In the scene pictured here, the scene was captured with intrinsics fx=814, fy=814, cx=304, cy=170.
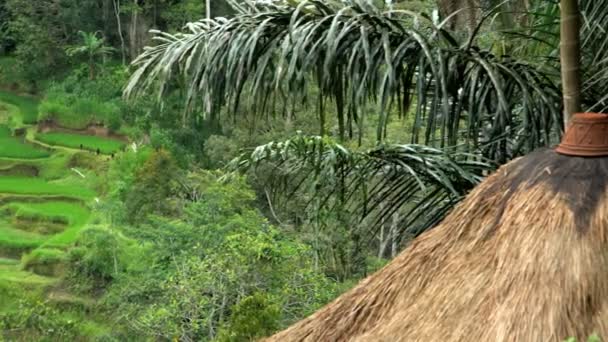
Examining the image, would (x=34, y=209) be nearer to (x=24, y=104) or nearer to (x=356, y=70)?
(x=24, y=104)

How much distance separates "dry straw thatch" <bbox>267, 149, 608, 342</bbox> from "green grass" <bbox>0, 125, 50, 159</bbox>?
61.6ft

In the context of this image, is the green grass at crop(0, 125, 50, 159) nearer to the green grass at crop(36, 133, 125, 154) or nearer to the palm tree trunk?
the green grass at crop(36, 133, 125, 154)

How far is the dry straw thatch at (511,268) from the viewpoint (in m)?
1.45

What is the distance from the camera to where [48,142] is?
65.5 feet

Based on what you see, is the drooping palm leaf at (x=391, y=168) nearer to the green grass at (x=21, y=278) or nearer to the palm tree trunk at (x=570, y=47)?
the palm tree trunk at (x=570, y=47)

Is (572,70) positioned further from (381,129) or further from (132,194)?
(132,194)

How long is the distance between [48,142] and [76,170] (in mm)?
1944

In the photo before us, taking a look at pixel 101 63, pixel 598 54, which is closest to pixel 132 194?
pixel 101 63

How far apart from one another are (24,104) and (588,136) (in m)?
22.6

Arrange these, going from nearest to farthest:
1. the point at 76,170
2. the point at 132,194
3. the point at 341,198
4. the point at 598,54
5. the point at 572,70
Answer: the point at 572,70, the point at 598,54, the point at 341,198, the point at 132,194, the point at 76,170

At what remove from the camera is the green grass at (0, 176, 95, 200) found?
17391mm

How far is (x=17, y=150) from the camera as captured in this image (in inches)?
778

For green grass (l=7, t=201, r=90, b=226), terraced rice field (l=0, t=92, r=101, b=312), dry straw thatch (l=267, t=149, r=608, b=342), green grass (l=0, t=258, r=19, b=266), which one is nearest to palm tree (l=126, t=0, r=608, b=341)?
dry straw thatch (l=267, t=149, r=608, b=342)

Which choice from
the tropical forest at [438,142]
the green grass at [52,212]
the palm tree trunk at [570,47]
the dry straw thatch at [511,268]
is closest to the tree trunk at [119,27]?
the green grass at [52,212]
